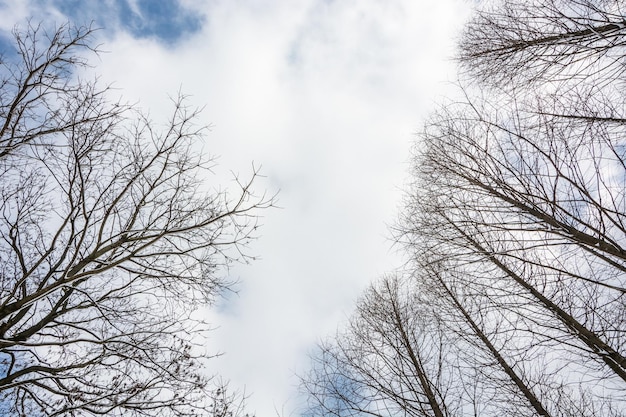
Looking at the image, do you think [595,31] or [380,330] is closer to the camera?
[595,31]

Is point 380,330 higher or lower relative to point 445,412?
higher

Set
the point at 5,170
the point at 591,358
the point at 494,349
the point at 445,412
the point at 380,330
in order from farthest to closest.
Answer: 1. the point at 380,330
2. the point at 494,349
3. the point at 445,412
4. the point at 5,170
5. the point at 591,358

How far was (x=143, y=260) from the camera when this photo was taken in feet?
13.8

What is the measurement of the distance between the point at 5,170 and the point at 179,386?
3.42 m

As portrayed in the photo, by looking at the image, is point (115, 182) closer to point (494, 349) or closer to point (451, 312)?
point (451, 312)

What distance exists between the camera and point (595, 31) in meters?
3.06

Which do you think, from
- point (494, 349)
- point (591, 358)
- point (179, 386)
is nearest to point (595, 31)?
point (591, 358)


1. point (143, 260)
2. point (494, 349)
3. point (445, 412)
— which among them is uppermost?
point (143, 260)

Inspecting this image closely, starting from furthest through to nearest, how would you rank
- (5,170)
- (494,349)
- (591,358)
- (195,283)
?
(494,349) < (195,283) < (5,170) < (591,358)

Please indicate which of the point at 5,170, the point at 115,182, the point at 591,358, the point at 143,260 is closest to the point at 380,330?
the point at 591,358

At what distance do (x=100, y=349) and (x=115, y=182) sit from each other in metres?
2.18

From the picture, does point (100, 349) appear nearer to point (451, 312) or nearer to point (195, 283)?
point (195, 283)

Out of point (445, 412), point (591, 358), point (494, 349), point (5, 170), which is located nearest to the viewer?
point (591, 358)

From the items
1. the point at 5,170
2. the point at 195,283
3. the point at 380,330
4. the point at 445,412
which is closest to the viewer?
the point at 5,170
